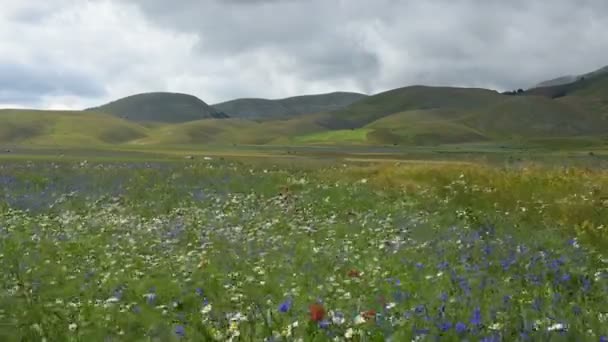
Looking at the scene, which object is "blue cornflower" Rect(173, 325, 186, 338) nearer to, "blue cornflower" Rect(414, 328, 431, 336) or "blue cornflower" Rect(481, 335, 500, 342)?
"blue cornflower" Rect(414, 328, 431, 336)

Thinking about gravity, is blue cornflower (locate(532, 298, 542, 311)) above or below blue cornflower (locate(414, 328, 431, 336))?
below

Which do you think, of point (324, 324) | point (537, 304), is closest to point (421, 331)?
point (324, 324)

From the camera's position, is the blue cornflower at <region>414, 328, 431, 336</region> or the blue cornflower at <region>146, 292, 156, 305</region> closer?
the blue cornflower at <region>414, 328, 431, 336</region>

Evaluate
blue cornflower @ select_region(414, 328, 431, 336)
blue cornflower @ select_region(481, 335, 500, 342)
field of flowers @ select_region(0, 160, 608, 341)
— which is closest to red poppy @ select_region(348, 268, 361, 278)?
field of flowers @ select_region(0, 160, 608, 341)

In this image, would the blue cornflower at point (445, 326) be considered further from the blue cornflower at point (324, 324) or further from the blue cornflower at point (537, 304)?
the blue cornflower at point (537, 304)

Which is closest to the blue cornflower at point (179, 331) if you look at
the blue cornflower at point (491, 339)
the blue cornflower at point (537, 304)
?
the blue cornflower at point (491, 339)

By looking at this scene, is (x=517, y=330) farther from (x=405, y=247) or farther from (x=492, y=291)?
(x=405, y=247)

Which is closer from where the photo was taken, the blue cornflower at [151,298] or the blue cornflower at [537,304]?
the blue cornflower at [537,304]

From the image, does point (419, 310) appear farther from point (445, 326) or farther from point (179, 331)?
point (179, 331)

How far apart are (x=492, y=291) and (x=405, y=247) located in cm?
359

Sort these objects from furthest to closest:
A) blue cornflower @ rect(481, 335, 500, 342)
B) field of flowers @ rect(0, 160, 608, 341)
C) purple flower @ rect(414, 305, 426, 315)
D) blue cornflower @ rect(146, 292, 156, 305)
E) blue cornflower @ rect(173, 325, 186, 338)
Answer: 1. blue cornflower @ rect(146, 292, 156, 305)
2. purple flower @ rect(414, 305, 426, 315)
3. field of flowers @ rect(0, 160, 608, 341)
4. blue cornflower @ rect(173, 325, 186, 338)
5. blue cornflower @ rect(481, 335, 500, 342)

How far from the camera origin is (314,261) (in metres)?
10.4

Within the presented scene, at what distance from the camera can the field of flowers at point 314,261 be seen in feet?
19.0

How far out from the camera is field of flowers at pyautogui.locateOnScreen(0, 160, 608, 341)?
19.0 ft
